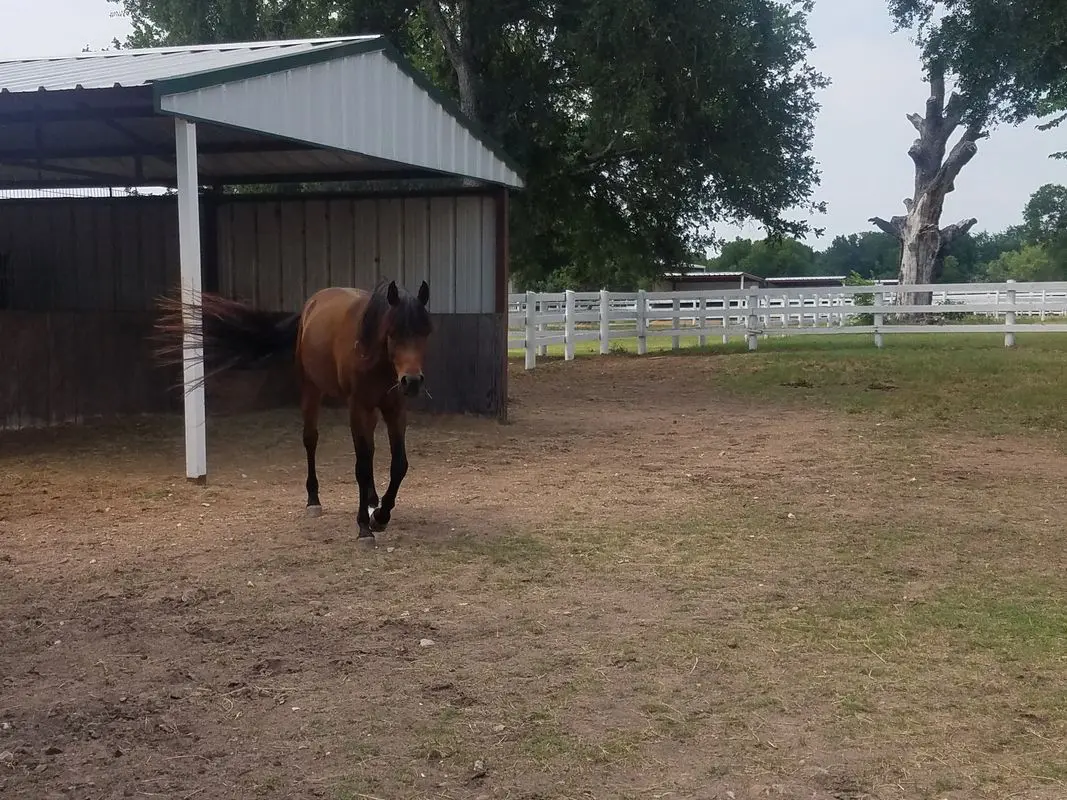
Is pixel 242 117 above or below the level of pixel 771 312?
above

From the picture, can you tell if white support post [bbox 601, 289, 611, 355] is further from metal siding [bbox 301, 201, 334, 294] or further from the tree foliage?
the tree foliage

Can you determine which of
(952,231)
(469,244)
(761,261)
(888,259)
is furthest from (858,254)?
(469,244)

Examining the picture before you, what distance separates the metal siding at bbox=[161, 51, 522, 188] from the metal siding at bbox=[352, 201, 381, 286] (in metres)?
1.71

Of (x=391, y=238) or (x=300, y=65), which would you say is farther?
(x=391, y=238)

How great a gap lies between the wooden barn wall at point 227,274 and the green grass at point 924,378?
14.3 ft

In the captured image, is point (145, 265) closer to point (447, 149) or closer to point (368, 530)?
point (447, 149)

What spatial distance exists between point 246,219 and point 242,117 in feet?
17.0

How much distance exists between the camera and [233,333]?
7258 mm

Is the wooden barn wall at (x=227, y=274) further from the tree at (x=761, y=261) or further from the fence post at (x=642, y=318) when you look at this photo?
the tree at (x=761, y=261)

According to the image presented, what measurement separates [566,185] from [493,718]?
16077mm

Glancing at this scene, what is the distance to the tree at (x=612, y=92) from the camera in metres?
15.3

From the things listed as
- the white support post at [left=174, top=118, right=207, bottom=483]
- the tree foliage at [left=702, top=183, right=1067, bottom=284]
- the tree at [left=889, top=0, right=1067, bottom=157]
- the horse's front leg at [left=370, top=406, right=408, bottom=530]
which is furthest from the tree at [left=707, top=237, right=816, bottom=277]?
the horse's front leg at [left=370, top=406, right=408, bottom=530]

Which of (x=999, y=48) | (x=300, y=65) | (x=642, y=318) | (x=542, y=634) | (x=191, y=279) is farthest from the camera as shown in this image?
(x=642, y=318)

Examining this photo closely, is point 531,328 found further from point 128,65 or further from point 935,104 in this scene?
point 935,104
